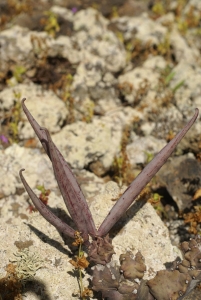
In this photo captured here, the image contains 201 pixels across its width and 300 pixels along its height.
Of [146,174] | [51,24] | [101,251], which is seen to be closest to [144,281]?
[101,251]

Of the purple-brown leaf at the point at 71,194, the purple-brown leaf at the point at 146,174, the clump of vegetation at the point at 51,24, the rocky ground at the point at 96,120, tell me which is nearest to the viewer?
the purple-brown leaf at the point at 71,194

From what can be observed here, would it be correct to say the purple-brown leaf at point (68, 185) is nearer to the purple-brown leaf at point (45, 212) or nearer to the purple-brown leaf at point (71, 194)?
the purple-brown leaf at point (71, 194)

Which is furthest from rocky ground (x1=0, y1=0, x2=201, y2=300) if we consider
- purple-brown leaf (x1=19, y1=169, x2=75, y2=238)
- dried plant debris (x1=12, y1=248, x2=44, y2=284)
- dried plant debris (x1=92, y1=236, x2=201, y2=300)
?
purple-brown leaf (x1=19, y1=169, x2=75, y2=238)

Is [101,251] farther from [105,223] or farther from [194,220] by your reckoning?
[194,220]

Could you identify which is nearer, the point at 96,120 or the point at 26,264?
the point at 26,264

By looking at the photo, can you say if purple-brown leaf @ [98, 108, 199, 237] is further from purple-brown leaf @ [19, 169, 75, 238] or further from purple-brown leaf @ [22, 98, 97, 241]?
purple-brown leaf @ [19, 169, 75, 238]

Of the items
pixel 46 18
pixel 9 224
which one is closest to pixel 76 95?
pixel 46 18

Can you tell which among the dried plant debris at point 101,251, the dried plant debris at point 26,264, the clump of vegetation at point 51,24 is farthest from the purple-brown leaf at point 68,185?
the clump of vegetation at point 51,24
